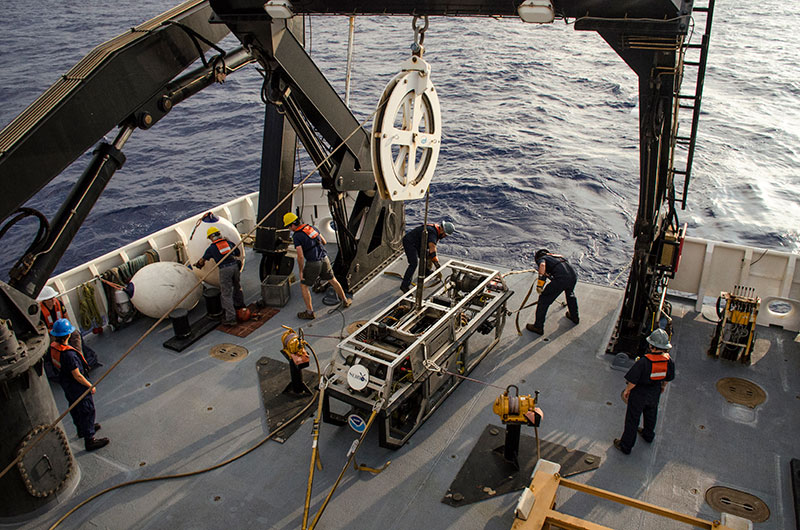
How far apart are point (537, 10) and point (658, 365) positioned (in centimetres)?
413

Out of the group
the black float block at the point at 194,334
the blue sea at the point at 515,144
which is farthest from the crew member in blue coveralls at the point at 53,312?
the blue sea at the point at 515,144

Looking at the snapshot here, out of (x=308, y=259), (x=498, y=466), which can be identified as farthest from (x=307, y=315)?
(x=498, y=466)

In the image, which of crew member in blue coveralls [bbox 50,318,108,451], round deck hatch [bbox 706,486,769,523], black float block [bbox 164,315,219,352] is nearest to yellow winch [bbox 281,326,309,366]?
black float block [bbox 164,315,219,352]

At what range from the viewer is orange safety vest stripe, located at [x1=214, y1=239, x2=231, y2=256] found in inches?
409

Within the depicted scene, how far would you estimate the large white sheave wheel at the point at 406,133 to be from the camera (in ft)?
20.2

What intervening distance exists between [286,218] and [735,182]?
17.6 meters

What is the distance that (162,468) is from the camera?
296 inches

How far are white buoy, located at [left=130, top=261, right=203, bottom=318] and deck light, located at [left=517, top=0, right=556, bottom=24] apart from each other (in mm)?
6629

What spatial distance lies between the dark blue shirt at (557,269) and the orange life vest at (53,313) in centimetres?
733

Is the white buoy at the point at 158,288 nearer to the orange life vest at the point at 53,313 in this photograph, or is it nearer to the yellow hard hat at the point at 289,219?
the orange life vest at the point at 53,313

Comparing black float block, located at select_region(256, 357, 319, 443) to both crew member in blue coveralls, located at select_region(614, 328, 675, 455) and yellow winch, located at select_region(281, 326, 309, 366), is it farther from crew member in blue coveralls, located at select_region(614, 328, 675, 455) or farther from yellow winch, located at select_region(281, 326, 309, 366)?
crew member in blue coveralls, located at select_region(614, 328, 675, 455)

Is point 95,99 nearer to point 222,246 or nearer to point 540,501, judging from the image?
point 222,246

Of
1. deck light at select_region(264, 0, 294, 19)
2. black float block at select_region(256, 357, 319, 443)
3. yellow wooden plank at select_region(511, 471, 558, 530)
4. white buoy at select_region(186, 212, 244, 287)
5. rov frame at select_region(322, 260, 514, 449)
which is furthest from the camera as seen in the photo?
white buoy at select_region(186, 212, 244, 287)

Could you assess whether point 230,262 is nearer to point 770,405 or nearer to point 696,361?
point 696,361
